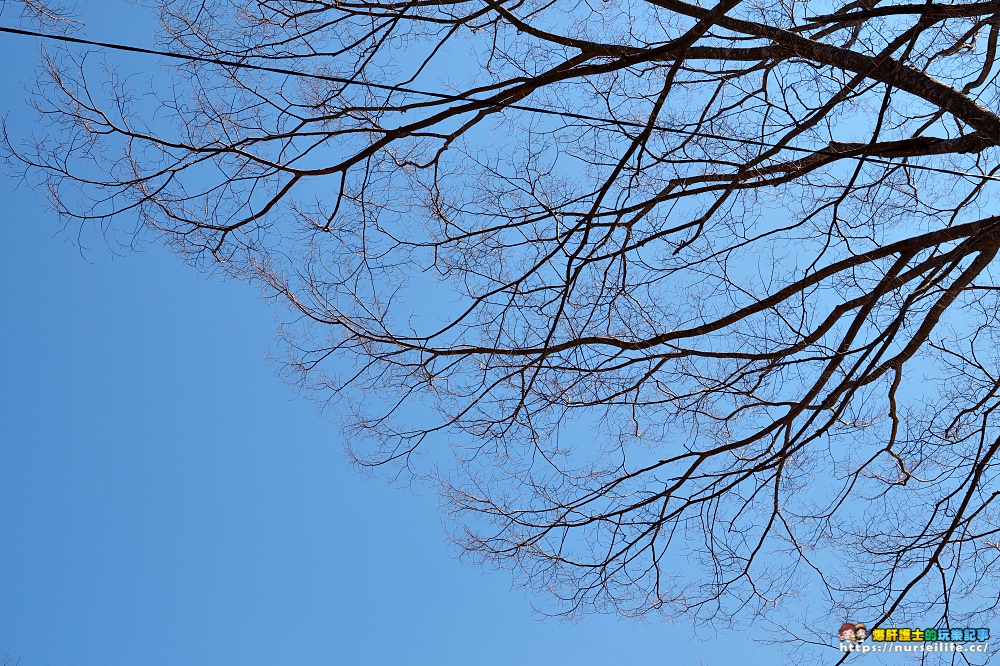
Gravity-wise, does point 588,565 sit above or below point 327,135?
below

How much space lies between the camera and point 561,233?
208 inches

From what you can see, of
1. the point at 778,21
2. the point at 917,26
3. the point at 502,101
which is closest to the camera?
the point at 917,26

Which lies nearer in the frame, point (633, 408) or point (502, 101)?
point (502, 101)

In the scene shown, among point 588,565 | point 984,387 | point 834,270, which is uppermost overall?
point 834,270

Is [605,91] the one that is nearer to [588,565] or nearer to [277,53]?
[277,53]

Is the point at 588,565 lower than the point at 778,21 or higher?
lower

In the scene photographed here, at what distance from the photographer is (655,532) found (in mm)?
5285

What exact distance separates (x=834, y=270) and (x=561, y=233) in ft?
5.25

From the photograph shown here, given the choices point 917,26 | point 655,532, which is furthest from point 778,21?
point 655,532

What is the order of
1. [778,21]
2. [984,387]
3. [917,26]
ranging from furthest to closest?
[984,387] → [778,21] → [917,26]

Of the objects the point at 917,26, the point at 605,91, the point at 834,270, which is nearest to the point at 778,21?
the point at 917,26

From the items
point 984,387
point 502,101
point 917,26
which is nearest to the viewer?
point 917,26

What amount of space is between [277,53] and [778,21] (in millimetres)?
2677

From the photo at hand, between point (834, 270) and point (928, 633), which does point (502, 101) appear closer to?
point (834, 270)
